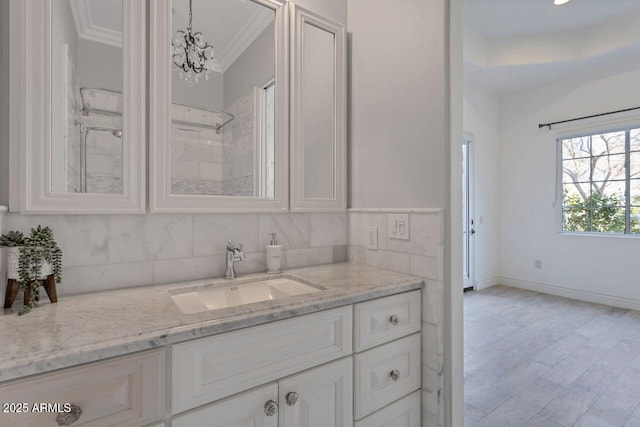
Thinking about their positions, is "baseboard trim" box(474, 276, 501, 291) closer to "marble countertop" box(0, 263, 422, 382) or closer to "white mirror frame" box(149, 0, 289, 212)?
"marble countertop" box(0, 263, 422, 382)

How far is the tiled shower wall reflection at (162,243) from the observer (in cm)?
113

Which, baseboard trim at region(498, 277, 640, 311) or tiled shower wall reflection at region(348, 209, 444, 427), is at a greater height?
tiled shower wall reflection at region(348, 209, 444, 427)

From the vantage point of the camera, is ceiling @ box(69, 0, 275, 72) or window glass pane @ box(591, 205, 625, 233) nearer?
ceiling @ box(69, 0, 275, 72)

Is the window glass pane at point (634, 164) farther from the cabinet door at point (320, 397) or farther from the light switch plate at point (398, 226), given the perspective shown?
the cabinet door at point (320, 397)

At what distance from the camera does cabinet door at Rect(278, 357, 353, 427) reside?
98 cm

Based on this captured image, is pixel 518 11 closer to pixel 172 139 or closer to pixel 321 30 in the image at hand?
pixel 321 30

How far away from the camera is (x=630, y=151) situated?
3.62m

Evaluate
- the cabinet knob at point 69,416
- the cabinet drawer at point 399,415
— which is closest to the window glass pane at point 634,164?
Answer: the cabinet drawer at point 399,415

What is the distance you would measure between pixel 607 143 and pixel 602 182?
0.47m

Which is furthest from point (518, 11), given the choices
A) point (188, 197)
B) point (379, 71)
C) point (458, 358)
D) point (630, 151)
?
point (188, 197)

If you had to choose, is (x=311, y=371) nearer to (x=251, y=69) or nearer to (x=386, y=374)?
(x=386, y=374)

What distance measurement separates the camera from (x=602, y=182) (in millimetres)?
3859

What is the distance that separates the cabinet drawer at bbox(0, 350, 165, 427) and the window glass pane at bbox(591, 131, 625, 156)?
4998mm

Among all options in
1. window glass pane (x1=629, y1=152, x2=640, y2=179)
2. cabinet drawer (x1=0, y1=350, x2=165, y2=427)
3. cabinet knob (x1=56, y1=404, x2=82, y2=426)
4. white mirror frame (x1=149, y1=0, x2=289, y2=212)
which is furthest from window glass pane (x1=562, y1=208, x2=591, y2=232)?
cabinet knob (x1=56, y1=404, x2=82, y2=426)
